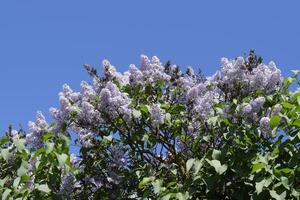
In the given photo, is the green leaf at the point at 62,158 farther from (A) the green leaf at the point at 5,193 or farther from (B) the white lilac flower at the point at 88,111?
(B) the white lilac flower at the point at 88,111

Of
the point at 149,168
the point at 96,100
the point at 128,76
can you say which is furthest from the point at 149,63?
the point at 149,168

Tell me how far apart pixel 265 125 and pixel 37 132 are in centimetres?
204

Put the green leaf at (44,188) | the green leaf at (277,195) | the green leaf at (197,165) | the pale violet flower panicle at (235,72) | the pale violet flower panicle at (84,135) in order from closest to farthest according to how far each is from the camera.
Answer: the green leaf at (277,195) → the green leaf at (197,165) → the green leaf at (44,188) → the pale violet flower panicle at (235,72) → the pale violet flower panicle at (84,135)

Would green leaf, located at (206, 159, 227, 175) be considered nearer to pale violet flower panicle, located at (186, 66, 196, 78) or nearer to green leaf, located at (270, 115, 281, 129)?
green leaf, located at (270, 115, 281, 129)

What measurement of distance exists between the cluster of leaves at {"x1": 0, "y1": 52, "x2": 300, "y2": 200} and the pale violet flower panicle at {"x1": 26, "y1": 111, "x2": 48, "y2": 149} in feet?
0.32

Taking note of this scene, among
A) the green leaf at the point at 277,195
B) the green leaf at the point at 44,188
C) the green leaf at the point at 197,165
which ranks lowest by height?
the green leaf at the point at 277,195

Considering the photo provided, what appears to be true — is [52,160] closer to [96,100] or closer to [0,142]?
[0,142]

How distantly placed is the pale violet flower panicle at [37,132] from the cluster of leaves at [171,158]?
10 cm

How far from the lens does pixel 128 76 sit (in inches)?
219

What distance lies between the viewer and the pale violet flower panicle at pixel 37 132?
15.9 feet

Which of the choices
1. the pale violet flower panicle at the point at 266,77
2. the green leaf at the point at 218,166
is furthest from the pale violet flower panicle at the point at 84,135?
the pale violet flower panicle at the point at 266,77

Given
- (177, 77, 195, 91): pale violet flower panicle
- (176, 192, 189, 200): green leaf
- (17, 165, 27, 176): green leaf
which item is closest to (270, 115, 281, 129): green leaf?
(176, 192, 189, 200): green leaf

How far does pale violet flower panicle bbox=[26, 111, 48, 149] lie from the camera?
15.9 ft

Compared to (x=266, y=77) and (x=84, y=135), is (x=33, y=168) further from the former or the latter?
(x=266, y=77)
